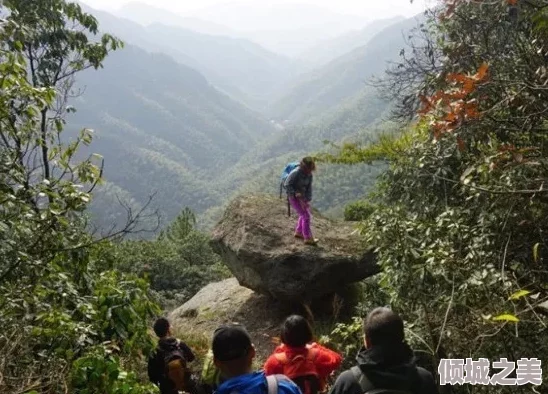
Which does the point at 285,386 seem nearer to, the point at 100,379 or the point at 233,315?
the point at 100,379

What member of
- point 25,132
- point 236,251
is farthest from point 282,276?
point 25,132

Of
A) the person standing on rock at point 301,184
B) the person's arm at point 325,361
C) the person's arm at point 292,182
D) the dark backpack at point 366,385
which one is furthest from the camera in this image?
the person's arm at point 292,182

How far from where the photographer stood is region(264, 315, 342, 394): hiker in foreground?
141 inches

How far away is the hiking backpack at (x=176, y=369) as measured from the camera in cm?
459

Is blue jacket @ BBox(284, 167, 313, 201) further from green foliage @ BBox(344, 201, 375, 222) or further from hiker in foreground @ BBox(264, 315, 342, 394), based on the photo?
green foliage @ BBox(344, 201, 375, 222)

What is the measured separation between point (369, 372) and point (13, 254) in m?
2.60

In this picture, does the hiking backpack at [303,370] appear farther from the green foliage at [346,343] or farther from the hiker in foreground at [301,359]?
the green foliage at [346,343]

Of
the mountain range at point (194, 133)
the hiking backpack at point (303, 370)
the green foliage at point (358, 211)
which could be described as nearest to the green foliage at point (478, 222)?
the hiking backpack at point (303, 370)

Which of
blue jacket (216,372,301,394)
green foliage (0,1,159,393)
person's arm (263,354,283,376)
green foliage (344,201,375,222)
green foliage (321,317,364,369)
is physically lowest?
green foliage (344,201,375,222)

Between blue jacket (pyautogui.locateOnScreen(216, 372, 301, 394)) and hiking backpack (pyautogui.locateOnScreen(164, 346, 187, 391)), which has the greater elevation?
blue jacket (pyautogui.locateOnScreen(216, 372, 301, 394))

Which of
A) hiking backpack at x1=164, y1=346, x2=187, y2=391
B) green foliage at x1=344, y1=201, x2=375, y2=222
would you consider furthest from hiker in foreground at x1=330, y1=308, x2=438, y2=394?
green foliage at x1=344, y1=201, x2=375, y2=222

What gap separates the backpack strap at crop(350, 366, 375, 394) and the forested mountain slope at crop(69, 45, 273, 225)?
10360cm

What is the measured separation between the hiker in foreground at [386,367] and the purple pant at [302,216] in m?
6.12

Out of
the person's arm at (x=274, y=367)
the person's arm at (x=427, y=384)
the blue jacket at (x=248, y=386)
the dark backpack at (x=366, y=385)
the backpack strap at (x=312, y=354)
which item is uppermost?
the blue jacket at (x=248, y=386)
